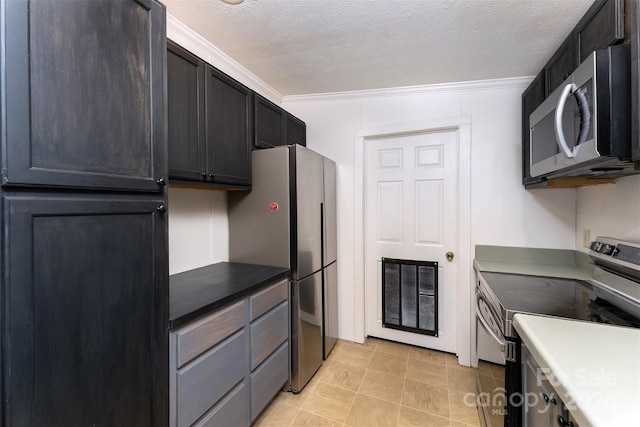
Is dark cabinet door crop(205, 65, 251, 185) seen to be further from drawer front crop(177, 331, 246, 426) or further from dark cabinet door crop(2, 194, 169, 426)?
drawer front crop(177, 331, 246, 426)

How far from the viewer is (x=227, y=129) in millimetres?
1800

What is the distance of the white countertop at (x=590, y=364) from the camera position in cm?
62

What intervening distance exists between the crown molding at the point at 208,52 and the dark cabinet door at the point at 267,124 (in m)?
0.33

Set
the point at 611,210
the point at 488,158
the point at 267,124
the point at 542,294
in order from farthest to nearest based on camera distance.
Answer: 1. the point at 488,158
2. the point at 267,124
3. the point at 611,210
4. the point at 542,294

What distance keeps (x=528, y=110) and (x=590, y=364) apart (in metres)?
1.99

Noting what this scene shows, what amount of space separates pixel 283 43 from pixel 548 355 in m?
2.13

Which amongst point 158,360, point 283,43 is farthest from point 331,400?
point 283,43

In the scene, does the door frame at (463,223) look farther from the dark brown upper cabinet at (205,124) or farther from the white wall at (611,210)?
the dark brown upper cabinet at (205,124)

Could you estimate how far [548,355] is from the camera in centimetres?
85

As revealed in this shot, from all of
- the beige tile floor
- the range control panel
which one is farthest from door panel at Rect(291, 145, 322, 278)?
the range control panel

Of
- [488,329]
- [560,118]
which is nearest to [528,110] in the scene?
[560,118]

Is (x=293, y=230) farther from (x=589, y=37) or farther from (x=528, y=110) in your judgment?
(x=528, y=110)

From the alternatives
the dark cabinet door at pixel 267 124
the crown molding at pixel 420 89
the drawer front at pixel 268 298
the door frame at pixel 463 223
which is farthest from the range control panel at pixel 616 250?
the dark cabinet door at pixel 267 124

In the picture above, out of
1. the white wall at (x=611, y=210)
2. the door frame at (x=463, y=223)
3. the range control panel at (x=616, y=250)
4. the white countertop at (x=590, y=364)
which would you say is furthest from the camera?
the door frame at (x=463, y=223)
